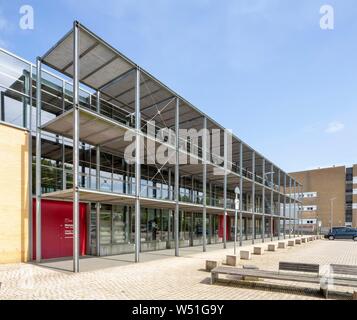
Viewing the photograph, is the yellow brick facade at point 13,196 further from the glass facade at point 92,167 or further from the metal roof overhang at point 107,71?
the metal roof overhang at point 107,71

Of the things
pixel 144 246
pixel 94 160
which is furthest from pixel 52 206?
pixel 144 246

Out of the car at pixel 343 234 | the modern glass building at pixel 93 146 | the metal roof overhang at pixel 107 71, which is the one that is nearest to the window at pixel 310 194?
the car at pixel 343 234

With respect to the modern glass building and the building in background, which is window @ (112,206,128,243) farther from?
the building in background

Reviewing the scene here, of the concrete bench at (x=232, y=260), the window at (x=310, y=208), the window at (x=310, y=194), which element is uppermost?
the concrete bench at (x=232, y=260)

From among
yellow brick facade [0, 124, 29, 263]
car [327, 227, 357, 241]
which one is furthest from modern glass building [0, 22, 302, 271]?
car [327, 227, 357, 241]

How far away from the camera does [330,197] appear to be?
69.9 m

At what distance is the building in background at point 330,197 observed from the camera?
222ft

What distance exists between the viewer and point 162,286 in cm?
876

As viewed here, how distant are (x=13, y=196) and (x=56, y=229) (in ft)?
8.76

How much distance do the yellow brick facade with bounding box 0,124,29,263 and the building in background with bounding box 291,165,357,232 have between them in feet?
213

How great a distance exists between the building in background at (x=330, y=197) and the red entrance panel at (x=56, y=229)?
62.5m

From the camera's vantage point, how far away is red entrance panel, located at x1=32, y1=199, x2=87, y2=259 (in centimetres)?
1411

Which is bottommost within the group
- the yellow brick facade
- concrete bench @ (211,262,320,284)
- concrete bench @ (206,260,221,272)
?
concrete bench @ (206,260,221,272)
